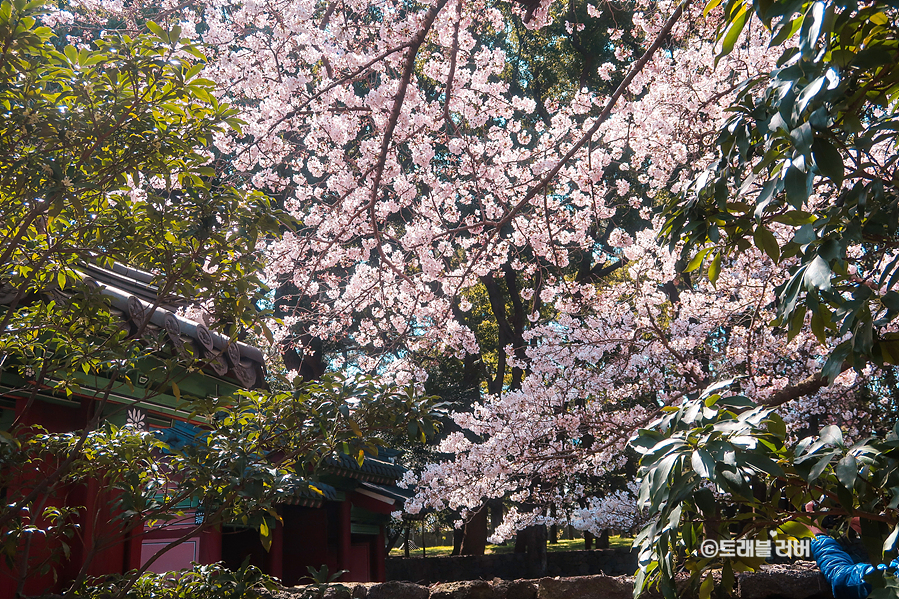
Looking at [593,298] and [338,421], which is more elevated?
[593,298]

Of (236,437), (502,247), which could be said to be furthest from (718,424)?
(502,247)

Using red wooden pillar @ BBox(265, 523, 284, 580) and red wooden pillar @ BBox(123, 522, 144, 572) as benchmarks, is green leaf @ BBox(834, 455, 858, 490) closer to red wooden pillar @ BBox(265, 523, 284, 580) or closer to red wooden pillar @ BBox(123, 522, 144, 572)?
red wooden pillar @ BBox(123, 522, 144, 572)

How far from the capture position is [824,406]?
1032cm

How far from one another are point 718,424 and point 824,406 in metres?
10.8

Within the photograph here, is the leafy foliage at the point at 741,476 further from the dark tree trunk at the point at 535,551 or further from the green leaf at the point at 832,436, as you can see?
the dark tree trunk at the point at 535,551

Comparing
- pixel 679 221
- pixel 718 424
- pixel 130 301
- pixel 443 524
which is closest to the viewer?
pixel 718 424

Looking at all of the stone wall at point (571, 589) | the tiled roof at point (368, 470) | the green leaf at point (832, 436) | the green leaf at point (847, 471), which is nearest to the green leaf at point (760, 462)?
the green leaf at point (847, 471)

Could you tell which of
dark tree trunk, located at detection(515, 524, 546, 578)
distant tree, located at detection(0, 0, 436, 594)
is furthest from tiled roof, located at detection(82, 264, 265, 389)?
dark tree trunk, located at detection(515, 524, 546, 578)

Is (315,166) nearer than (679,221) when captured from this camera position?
No

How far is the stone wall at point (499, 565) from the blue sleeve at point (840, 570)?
1187cm

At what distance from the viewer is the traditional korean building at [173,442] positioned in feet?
9.96

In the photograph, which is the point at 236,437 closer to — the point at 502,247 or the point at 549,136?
the point at 502,247

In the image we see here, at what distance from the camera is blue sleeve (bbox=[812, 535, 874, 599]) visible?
2664 millimetres

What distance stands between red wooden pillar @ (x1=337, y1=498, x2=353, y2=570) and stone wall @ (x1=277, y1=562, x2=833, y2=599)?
16.2 ft
